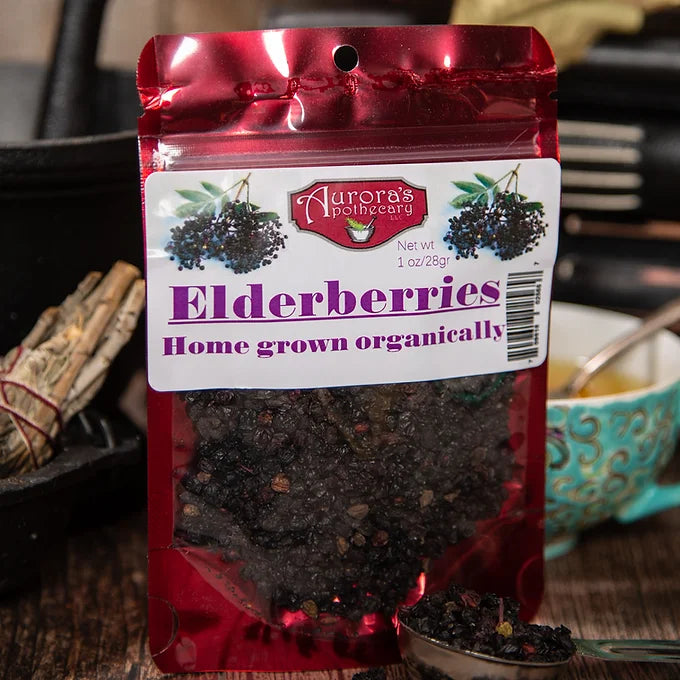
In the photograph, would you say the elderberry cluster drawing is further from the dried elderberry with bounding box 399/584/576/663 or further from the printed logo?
the dried elderberry with bounding box 399/584/576/663

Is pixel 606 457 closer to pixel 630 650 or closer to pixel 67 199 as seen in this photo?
pixel 630 650

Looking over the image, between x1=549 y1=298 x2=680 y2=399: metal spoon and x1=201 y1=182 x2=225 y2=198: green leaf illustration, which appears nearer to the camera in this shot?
x1=201 y1=182 x2=225 y2=198: green leaf illustration

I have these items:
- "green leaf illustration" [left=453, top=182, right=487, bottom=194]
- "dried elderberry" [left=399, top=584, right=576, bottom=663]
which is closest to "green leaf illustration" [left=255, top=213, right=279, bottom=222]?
"green leaf illustration" [left=453, top=182, right=487, bottom=194]

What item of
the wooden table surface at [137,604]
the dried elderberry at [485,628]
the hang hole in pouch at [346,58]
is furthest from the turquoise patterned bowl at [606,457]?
the hang hole in pouch at [346,58]

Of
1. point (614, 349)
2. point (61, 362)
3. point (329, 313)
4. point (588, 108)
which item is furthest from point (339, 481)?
point (588, 108)

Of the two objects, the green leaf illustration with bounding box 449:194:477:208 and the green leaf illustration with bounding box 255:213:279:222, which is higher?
the green leaf illustration with bounding box 449:194:477:208

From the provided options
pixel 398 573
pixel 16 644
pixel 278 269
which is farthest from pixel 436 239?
pixel 16 644
